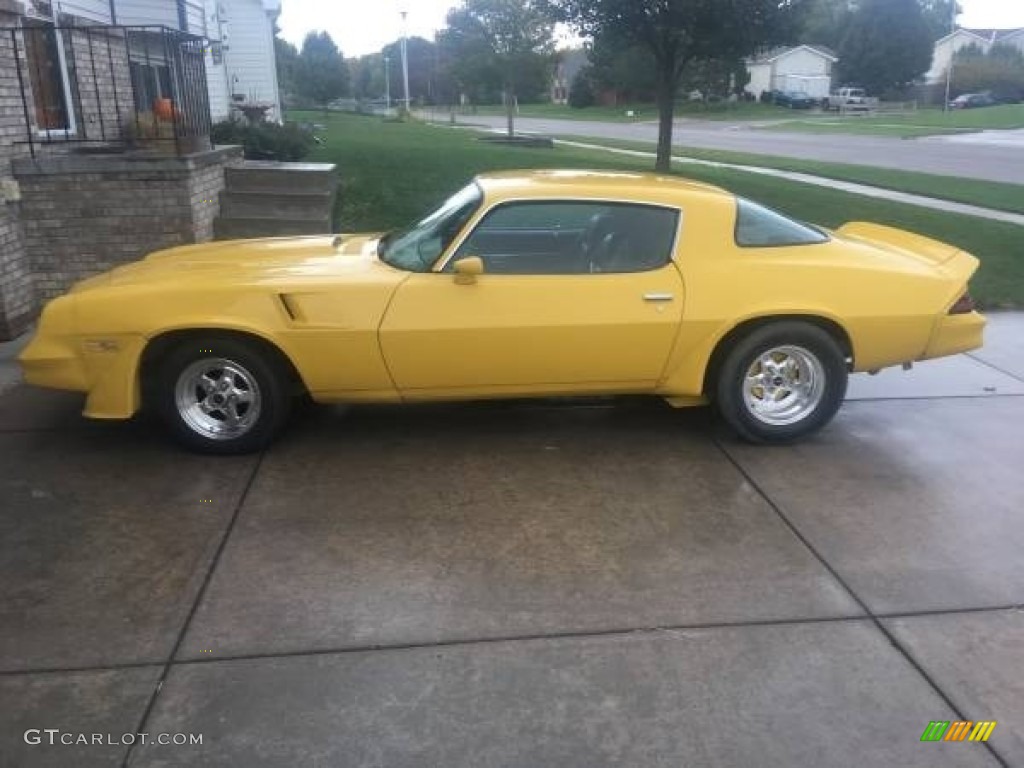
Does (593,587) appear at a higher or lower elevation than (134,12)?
lower

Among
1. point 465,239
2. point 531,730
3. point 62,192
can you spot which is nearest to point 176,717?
point 531,730

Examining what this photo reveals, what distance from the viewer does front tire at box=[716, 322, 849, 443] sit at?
483 centimetres

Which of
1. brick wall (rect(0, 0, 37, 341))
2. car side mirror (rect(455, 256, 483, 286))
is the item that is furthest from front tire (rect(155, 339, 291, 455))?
brick wall (rect(0, 0, 37, 341))

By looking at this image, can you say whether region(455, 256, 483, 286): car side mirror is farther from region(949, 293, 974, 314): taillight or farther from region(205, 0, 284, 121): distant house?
region(205, 0, 284, 121): distant house

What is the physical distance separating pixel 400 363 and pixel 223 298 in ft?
2.98

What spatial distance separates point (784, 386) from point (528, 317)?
1460 millimetres

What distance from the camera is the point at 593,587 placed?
11.5 ft

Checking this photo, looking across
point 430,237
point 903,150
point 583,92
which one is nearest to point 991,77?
point 583,92

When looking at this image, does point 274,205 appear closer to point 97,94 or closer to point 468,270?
point 97,94

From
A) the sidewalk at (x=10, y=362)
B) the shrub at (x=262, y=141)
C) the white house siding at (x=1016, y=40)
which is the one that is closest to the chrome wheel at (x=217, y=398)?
the sidewalk at (x=10, y=362)

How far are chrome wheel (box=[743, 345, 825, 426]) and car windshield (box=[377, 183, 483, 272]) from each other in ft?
5.61

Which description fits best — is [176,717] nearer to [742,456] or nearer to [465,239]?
[465,239]

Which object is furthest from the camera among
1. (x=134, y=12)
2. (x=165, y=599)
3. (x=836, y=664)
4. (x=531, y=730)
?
(x=134, y=12)

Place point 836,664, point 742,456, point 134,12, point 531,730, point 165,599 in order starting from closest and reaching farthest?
1. point 531,730
2. point 836,664
3. point 165,599
4. point 742,456
5. point 134,12
